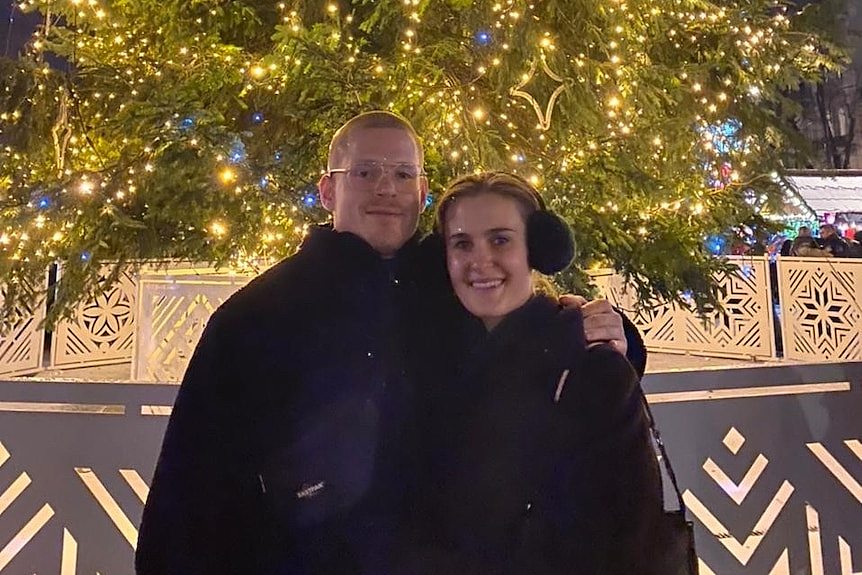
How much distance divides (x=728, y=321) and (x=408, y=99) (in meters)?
5.62

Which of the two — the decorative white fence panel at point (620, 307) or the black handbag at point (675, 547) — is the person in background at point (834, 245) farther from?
the black handbag at point (675, 547)

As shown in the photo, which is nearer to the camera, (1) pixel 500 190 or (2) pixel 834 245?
(1) pixel 500 190

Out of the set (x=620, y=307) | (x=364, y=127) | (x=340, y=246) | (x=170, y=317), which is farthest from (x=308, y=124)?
(x=620, y=307)

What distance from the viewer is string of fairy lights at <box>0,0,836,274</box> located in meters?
3.26

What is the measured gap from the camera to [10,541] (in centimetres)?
259

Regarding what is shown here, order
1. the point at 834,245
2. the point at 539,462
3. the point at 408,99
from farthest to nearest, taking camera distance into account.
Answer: the point at 834,245
the point at 408,99
the point at 539,462

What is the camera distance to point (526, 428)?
1317 millimetres

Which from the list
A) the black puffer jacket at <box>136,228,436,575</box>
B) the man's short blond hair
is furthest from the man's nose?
the black puffer jacket at <box>136,228,436,575</box>

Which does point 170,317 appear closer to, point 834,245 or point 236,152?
point 236,152

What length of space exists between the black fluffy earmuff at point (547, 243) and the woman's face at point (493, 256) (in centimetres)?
2

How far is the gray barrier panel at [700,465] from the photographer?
2525mm

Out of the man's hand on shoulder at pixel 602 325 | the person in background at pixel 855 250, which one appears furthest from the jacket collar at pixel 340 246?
the person in background at pixel 855 250

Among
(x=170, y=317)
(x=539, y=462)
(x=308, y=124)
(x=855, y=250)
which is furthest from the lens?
(x=855, y=250)

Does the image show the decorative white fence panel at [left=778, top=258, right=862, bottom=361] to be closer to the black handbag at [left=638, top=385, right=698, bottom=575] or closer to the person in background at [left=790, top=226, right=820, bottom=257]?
the person in background at [left=790, top=226, right=820, bottom=257]
